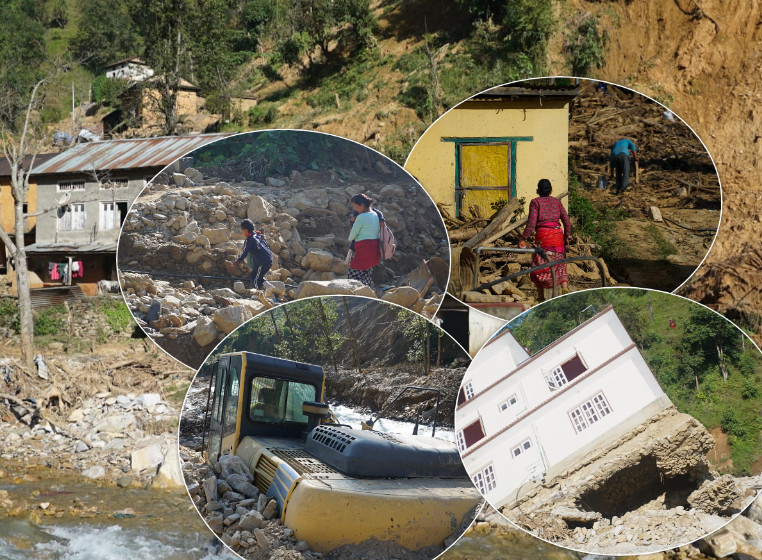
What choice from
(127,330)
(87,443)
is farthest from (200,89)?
(87,443)

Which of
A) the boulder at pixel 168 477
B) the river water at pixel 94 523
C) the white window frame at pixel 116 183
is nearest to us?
the river water at pixel 94 523

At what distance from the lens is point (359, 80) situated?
103 feet

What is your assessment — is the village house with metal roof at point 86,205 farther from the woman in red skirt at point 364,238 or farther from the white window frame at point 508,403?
the white window frame at point 508,403

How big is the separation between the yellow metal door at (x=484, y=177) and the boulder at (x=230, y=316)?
1.71m

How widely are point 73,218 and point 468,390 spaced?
22.4 m

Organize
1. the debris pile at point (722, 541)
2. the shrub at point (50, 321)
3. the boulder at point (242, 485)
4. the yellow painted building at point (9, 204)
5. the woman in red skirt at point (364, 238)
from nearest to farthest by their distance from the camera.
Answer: the boulder at point (242, 485) < the woman in red skirt at point (364, 238) < the debris pile at point (722, 541) < the shrub at point (50, 321) < the yellow painted building at point (9, 204)

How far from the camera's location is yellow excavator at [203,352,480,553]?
3551 millimetres

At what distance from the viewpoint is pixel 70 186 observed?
2425 centimetres

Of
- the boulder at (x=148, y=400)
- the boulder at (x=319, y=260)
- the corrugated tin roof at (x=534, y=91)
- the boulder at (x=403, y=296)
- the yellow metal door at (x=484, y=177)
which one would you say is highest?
the corrugated tin roof at (x=534, y=91)

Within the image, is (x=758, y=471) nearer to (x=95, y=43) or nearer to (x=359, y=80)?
(x=359, y=80)

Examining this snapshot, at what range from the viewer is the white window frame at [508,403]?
4273mm

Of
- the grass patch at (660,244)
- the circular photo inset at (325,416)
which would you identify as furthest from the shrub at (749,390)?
the circular photo inset at (325,416)

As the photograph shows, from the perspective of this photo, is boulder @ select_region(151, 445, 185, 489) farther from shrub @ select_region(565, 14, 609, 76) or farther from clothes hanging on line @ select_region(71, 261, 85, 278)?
shrub @ select_region(565, 14, 609, 76)

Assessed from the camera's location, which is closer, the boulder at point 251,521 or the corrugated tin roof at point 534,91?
the boulder at point 251,521
